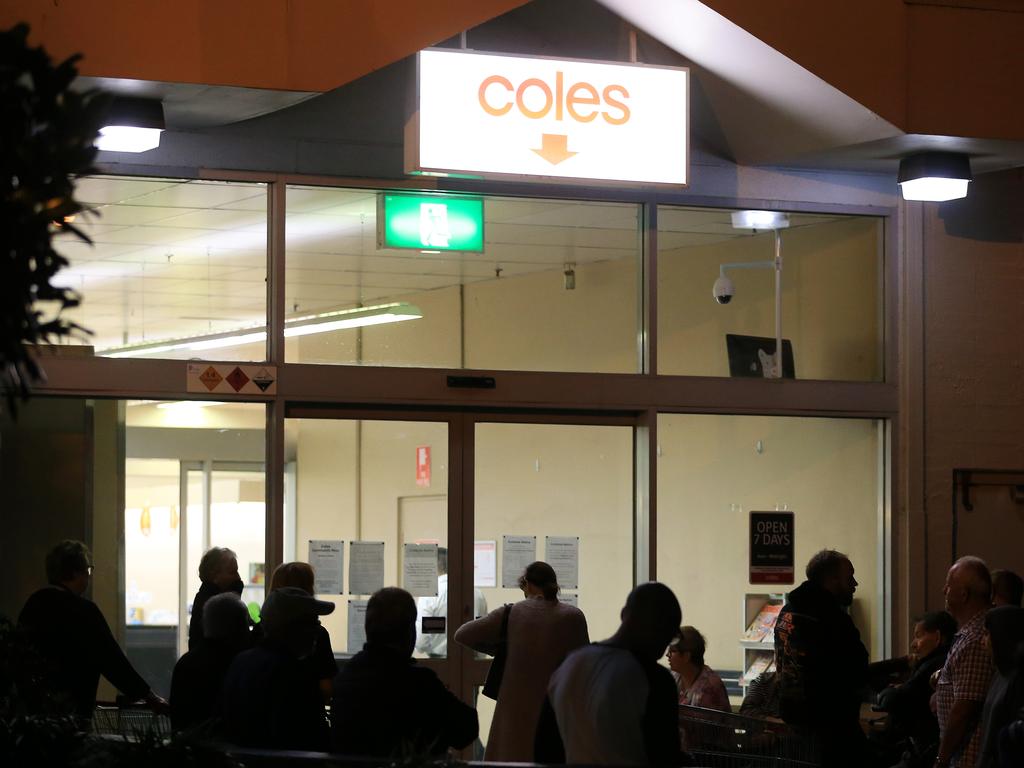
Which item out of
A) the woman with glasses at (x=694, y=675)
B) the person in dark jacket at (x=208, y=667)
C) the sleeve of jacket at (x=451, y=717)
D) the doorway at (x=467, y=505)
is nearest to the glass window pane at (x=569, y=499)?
the doorway at (x=467, y=505)

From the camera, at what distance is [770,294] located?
9.16 m

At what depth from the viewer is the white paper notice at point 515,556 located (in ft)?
28.4

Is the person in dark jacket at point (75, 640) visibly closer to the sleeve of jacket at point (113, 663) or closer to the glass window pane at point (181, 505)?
the sleeve of jacket at point (113, 663)

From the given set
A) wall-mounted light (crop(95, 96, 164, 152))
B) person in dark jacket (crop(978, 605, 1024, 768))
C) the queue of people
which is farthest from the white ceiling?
person in dark jacket (crop(978, 605, 1024, 768))

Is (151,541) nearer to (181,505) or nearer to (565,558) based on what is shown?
(181,505)

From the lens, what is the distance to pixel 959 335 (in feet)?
30.4

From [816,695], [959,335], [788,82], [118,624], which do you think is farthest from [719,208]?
[118,624]

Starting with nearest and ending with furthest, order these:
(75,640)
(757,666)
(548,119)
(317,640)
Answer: (317,640) < (75,640) < (548,119) < (757,666)

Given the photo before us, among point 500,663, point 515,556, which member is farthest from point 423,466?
point 500,663

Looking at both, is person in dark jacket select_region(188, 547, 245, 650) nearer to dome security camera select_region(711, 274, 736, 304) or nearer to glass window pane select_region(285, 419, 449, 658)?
glass window pane select_region(285, 419, 449, 658)

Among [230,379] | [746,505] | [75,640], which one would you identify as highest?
[230,379]

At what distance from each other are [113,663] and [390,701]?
7.64ft

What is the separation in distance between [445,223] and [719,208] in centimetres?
171

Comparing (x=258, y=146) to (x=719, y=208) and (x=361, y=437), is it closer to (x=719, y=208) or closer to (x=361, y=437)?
(x=361, y=437)
